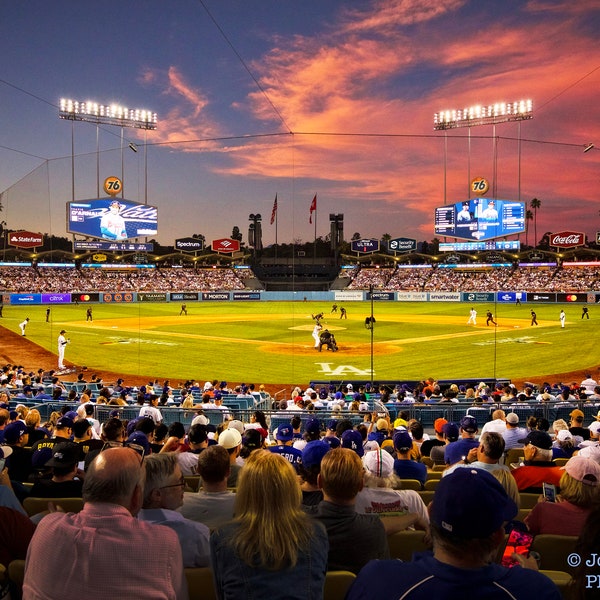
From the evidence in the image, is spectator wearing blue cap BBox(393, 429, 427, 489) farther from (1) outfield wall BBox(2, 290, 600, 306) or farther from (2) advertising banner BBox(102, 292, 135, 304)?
(2) advertising banner BBox(102, 292, 135, 304)

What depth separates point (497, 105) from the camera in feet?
214

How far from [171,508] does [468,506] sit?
2.54 m

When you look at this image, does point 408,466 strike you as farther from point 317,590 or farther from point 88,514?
point 88,514

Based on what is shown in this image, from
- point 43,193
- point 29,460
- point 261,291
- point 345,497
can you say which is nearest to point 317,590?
point 345,497

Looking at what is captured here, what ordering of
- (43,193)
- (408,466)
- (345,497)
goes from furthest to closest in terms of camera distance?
(43,193) → (408,466) → (345,497)

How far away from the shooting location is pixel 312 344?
34.3m

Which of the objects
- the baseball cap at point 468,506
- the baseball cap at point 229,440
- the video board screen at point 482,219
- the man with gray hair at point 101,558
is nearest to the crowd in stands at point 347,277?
the video board screen at point 482,219

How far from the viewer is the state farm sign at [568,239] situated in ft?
274

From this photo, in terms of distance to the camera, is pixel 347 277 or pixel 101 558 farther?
pixel 347 277

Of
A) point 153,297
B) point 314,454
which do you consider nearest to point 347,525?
point 314,454

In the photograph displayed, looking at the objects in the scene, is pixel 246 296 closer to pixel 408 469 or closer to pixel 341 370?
pixel 341 370

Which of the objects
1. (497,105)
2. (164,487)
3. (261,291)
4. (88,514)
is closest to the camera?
(88,514)

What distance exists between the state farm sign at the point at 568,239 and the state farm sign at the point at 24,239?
8146cm

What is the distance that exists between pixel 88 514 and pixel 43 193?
55.8m
